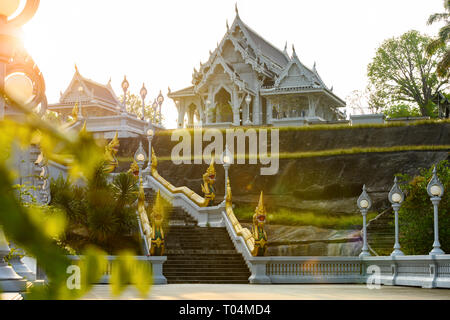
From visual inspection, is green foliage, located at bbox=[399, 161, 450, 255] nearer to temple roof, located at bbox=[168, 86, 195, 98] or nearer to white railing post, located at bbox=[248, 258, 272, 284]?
white railing post, located at bbox=[248, 258, 272, 284]

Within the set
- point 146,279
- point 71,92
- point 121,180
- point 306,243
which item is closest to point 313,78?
point 71,92

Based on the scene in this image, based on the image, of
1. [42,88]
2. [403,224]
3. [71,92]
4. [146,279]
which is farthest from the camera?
[71,92]

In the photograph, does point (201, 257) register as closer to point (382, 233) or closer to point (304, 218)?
point (382, 233)

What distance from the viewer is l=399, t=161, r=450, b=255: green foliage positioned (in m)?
23.8

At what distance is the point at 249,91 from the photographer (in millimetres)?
54844

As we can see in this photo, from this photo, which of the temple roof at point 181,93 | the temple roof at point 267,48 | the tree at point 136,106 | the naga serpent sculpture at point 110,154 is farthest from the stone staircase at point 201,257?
the tree at point 136,106

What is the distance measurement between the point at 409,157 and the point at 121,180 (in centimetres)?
2100

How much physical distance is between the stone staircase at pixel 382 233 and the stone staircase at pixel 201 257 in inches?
288

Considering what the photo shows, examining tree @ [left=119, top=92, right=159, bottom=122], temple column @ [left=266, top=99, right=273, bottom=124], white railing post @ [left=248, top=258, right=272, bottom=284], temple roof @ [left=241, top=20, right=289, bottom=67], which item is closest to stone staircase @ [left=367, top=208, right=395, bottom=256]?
white railing post @ [left=248, top=258, right=272, bottom=284]

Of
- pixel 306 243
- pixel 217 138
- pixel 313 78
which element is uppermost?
pixel 313 78

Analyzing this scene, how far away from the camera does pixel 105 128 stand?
46.6 metres

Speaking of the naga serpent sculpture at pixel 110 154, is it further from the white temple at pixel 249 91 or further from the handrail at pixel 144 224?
the white temple at pixel 249 91

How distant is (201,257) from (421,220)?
7893 millimetres

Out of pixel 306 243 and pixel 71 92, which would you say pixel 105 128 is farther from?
pixel 306 243
